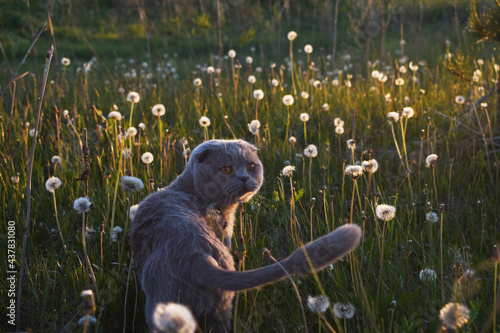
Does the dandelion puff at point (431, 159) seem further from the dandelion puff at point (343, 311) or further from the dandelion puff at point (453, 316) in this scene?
the dandelion puff at point (453, 316)

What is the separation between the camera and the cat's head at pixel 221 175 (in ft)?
8.02

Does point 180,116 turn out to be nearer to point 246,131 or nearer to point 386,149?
point 246,131

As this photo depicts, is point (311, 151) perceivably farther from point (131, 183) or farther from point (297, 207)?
point (131, 183)

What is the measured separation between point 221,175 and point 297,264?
37.9 inches

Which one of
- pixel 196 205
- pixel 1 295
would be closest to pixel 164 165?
pixel 196 205

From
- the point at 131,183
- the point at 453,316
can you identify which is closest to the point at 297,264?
the point at 453,316

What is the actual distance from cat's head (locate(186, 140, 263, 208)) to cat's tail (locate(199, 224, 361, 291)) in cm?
72

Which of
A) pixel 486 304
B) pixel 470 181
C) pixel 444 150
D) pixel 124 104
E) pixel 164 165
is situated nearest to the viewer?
pixel 486 304

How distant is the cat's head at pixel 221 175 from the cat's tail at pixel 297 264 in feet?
2.36

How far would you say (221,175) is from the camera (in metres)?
2.46

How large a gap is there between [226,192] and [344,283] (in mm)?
811

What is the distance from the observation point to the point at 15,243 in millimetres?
2721

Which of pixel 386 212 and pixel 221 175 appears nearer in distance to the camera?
pixel 386 212

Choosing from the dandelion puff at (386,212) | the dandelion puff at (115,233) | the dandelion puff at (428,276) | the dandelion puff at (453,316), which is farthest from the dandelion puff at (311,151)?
the dandelion puff at (453,316)
